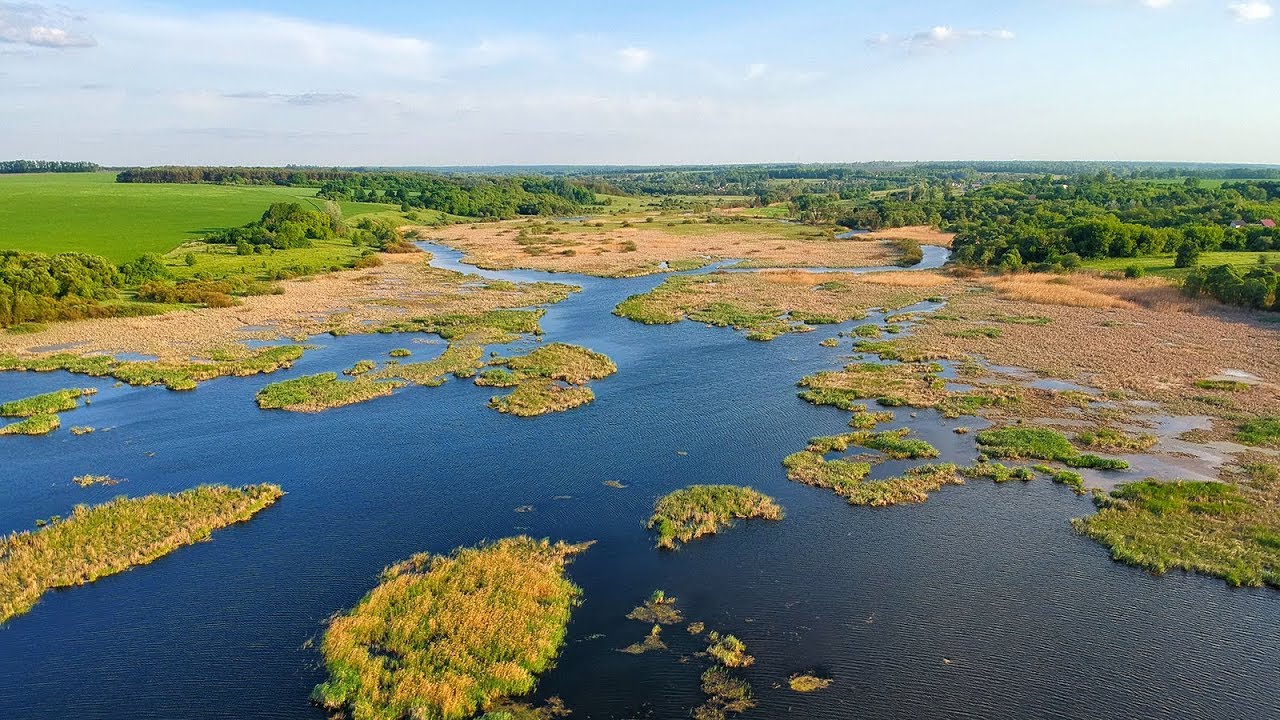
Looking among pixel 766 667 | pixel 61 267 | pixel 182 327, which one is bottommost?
pixel 766 667

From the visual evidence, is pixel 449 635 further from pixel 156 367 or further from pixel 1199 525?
pixel 156 367

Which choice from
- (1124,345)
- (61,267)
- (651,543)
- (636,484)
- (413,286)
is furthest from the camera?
(413,286)

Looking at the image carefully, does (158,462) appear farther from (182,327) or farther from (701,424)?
(182,327)

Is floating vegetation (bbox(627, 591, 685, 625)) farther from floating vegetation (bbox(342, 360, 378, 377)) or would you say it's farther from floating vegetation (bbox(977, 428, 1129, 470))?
floating vegetation (bbox(342, 360, 378, 377))

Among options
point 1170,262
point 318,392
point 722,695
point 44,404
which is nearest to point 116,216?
point 44,404

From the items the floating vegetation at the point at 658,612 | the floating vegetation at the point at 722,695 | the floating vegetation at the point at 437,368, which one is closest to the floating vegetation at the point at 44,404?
the floating vegetation at the point at 437,368

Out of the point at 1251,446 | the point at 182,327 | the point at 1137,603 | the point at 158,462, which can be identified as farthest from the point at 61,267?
the point at 1251,446

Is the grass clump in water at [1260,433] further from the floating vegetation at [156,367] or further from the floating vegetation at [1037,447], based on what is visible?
the floating vegetation at [156,367]
